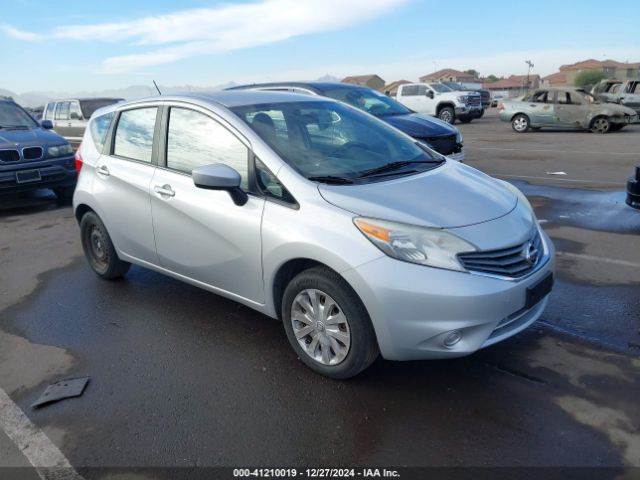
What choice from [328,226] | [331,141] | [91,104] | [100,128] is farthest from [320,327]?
[91,104]

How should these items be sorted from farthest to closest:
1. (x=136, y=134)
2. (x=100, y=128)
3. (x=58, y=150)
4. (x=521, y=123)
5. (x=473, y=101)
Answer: (x=473, y=101), (x=521, y=123), (x=58, y=150), (x=100, y=128), (x=136, y=134)

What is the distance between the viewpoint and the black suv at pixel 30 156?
26.6ft

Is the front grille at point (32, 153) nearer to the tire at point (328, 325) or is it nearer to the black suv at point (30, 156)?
the black suv at point (30, 156)

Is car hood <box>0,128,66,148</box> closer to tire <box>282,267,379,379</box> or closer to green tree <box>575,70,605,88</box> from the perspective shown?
tire <box>282,267,379,379</box>

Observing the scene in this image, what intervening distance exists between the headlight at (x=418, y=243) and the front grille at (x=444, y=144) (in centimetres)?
608

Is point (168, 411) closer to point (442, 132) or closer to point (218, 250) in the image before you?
point (218, 250)

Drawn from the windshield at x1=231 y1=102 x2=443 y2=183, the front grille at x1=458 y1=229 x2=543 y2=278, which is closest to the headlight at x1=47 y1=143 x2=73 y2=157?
the windshield at x1=231 y1=102 x2=443 y2=183

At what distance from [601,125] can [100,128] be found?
55.2 feet

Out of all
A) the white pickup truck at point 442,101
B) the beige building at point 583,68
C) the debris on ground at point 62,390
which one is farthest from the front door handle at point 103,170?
the beige building at point 583,68

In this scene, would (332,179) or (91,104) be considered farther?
(91,104)

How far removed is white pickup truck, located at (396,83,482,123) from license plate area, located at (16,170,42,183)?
17.3 m

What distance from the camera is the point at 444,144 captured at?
348 inches

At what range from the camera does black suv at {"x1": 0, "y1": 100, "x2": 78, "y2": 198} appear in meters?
8.11

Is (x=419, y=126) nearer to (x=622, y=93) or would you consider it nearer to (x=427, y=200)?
(x=427, y=200)
